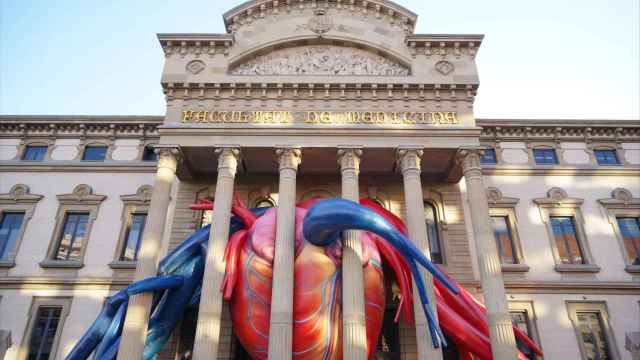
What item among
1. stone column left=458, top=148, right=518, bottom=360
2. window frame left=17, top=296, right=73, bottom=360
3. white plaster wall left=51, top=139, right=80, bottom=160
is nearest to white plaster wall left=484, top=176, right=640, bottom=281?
stone column left=458, top=148, right=518, bottom=360

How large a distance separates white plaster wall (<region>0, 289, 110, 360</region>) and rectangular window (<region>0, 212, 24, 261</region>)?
2385mm

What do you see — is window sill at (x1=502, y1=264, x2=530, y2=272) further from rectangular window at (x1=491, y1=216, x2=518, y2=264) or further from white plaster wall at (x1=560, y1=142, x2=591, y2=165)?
white plaster wall at (x1=560, y1=142, x2=591, y2=165)

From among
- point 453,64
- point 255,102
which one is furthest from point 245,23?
point 453,64

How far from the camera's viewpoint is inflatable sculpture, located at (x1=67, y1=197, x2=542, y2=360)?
1666cm

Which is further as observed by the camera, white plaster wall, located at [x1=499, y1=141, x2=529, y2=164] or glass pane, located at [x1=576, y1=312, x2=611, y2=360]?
white plaster wall, located at [x1=499, y1=141, x2=529, y2=164]

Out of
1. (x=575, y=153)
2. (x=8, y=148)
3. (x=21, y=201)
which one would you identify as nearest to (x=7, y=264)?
(x=21, y=201)

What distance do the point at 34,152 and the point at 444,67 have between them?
23.8 meters

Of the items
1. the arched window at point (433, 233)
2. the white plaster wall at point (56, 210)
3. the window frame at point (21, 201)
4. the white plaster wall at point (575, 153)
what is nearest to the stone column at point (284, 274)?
the arched window at point (433, 233)

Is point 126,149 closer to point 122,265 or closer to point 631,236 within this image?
point 122,265

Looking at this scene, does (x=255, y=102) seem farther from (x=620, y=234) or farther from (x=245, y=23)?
(x=620, y=234)

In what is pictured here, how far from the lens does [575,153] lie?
86.3ft

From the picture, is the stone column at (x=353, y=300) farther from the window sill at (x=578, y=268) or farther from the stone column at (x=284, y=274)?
the window sill at (x=578, y=268)

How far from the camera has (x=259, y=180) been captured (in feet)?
76.7

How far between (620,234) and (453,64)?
12898 millimetres
